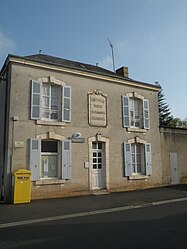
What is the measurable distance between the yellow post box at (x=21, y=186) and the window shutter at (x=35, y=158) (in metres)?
0.52

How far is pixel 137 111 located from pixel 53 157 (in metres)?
6.01

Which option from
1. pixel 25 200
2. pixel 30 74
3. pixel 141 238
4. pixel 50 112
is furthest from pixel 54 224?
pixel 30 74

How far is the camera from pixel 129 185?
43.9 ft

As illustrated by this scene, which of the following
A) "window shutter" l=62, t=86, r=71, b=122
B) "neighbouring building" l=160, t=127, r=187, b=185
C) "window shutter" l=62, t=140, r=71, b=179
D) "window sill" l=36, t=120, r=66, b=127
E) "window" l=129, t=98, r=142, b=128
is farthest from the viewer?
"neighbouring building" l=160, t=127, r=187, b=185

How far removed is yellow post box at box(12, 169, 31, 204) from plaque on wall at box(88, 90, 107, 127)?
4233 millimetres

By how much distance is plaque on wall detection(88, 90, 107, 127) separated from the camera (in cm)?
1280

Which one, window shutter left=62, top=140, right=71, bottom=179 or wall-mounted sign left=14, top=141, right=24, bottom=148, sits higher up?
wall-mounted sign left=14, top=141, right=24, bottom=148

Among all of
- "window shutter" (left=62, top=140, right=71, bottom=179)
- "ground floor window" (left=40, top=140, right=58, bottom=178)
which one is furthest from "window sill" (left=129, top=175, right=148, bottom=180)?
"ground floor window" (left=40, top=140, right=58, bottom=178)

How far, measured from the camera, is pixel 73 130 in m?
12.1

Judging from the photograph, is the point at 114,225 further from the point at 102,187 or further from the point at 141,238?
the point at 102,187

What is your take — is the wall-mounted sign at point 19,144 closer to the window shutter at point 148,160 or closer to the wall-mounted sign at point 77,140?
the wall-mounted sign at point 77,140

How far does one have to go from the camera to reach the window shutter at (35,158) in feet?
34.8

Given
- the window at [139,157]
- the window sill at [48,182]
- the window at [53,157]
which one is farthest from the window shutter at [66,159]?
the window at [139,157]

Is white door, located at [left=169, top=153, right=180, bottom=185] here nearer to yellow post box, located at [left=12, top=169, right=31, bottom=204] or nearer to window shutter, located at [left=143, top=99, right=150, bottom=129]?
window shutter, located at [left=143, top=99, right=150, bottom=129]
